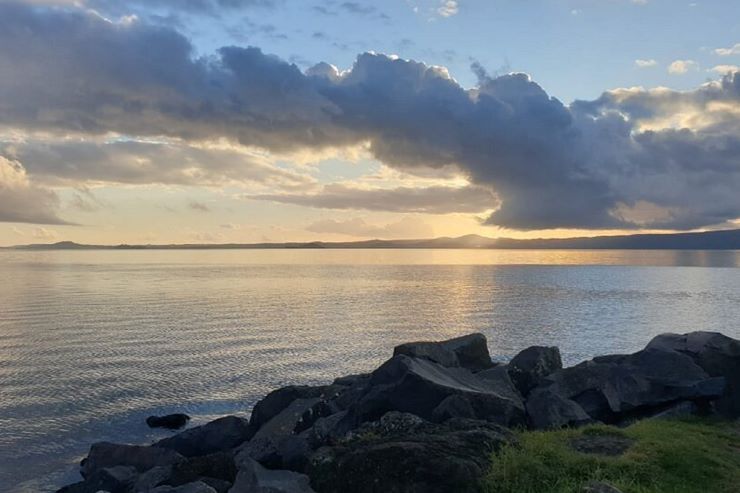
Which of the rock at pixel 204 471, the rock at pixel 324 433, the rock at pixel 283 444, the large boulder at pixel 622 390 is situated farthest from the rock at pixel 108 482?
the large boulder at pixel 622 390

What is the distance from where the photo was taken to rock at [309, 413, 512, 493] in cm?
1214

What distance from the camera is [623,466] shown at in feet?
42.9

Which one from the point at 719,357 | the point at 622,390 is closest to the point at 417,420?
the point at 622,390

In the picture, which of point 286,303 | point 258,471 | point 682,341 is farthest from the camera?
point 286,303

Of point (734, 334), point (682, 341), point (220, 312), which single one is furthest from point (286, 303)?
point (682, 341)

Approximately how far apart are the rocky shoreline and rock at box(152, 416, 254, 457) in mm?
44

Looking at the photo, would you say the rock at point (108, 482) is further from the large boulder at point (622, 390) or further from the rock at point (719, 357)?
the rock at point (719, 357)

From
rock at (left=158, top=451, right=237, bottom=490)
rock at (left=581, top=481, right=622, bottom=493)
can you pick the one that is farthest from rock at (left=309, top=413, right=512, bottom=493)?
rock at (left=158, top=451, right=237, bottom=490)

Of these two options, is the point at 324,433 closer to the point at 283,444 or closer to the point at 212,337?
the point at 283,444

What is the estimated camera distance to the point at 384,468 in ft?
41.2

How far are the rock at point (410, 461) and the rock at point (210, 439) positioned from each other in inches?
434

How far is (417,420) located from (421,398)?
329 centimetres

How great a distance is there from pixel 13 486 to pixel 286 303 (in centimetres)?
6489

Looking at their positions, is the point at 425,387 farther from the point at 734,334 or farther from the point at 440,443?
the point at 734,334
